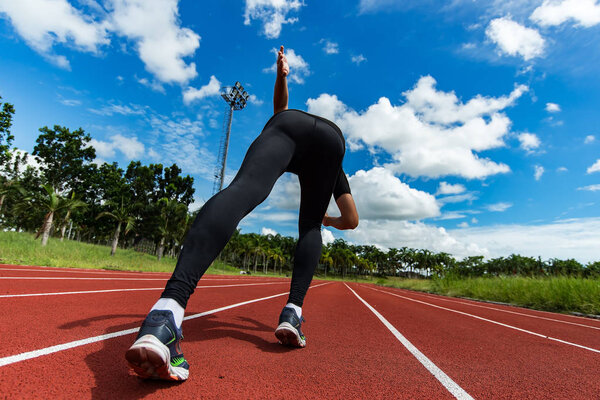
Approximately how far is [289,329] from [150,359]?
972mm

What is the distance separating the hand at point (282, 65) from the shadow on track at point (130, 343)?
6.29 ft

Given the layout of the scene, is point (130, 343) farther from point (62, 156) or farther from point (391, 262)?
point (391, 262)

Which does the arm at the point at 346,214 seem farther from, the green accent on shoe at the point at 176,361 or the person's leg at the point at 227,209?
the green accent on shoe at the point at 176,361

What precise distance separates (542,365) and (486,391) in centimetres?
103

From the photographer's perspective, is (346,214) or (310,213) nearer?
(310,213)

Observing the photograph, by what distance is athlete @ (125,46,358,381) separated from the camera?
1.13 metres

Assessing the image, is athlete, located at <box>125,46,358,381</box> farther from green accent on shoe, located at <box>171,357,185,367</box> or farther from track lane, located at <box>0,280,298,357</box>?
track lane, located at <box>0,280,298,357</box>

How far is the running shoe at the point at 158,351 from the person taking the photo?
102 cm

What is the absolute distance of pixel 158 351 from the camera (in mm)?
1031

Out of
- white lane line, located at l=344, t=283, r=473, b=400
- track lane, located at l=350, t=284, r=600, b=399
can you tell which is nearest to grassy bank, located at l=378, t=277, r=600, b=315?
track lane, located at l=350, t=284, r=600, b=399

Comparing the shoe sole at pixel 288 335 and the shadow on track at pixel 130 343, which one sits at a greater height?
the shoe sole at pixel 288 335

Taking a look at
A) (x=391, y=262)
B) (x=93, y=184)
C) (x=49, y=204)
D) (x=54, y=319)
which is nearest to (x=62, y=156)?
(x=93, y=184)

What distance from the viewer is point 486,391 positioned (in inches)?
56.9

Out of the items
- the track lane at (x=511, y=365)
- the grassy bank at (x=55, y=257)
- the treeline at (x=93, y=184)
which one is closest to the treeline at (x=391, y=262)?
the treeline at (x=93, y=184)
